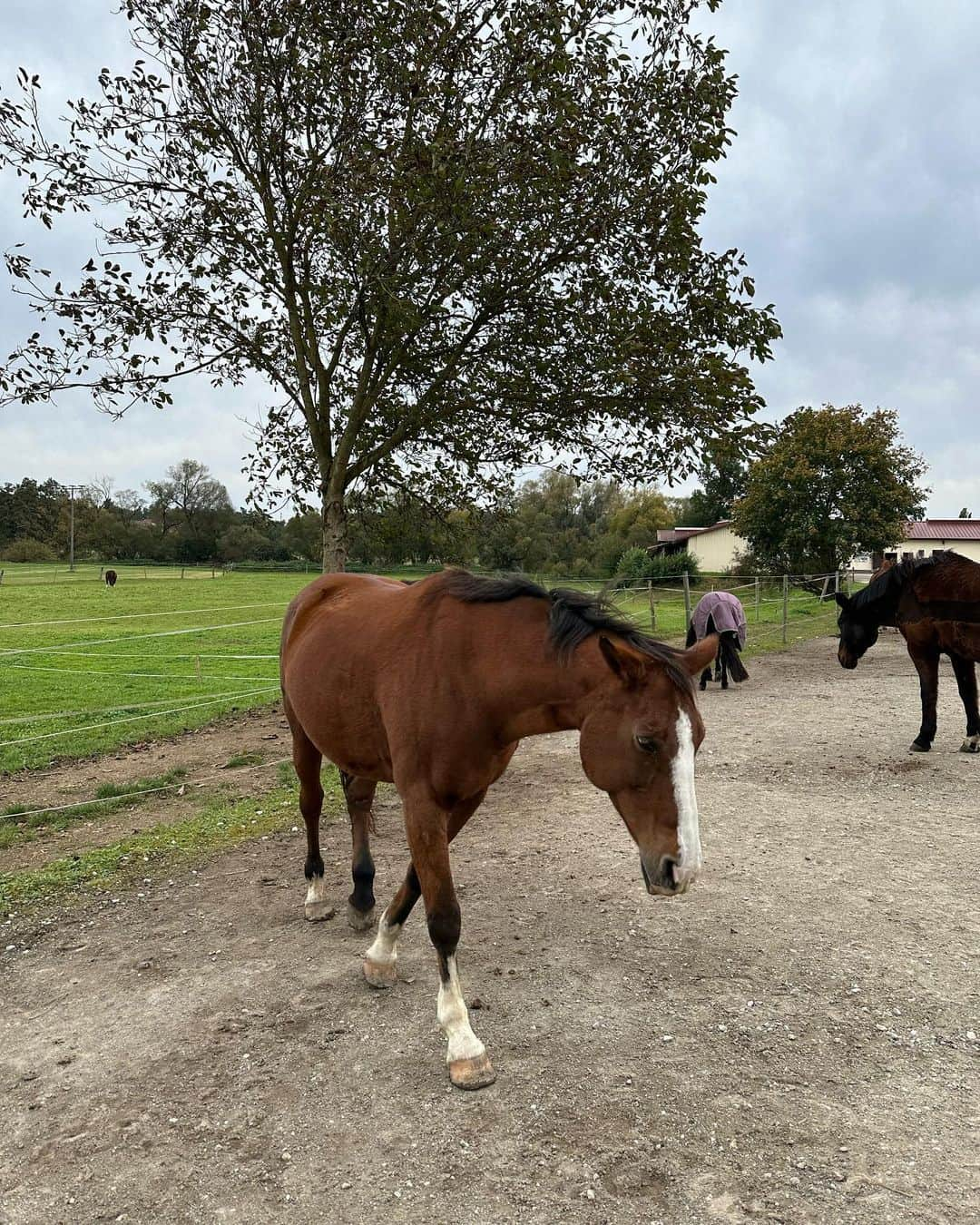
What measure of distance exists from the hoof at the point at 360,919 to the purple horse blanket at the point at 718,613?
813 cm

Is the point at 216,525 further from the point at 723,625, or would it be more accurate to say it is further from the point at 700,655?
the point at 700,655

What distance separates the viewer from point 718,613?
10891 mm

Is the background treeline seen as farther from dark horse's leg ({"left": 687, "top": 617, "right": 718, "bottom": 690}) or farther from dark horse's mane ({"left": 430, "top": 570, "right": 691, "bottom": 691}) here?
dark horse's mane ({"left": 430, "top": 570, "right": 691, "bottom": 691})

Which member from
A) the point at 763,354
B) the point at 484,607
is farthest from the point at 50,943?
the point at 763,354

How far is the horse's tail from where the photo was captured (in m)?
11.1

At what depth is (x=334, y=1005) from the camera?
117 inches

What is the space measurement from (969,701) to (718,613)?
4.00m

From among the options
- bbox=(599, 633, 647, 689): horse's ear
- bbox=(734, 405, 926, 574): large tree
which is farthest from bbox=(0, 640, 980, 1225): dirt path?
bbox=(734, 405, 926, 574): large tree

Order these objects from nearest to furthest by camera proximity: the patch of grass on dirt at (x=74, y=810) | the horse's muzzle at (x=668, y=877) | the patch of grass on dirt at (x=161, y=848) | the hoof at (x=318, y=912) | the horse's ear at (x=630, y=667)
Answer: the horse's muzzle at (x=668, y=877) → the horse's ear at (x=630, y=667) → the hoof at (x=318, y=912) → the patch of grass on dirt at (x=161, y=848) → the patch of grass on dirt at (x=74, y=810)

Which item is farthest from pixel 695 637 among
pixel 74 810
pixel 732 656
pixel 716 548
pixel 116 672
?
pixel 716 548

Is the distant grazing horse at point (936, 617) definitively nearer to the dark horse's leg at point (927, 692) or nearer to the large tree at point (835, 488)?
Result: the dark horse's leg at point (927, 692)

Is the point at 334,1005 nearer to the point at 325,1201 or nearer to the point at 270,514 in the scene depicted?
the point at 325,1201

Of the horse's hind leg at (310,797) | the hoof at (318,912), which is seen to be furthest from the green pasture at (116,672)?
the hoof at (318,912)

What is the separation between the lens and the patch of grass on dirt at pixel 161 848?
4.16 metres
